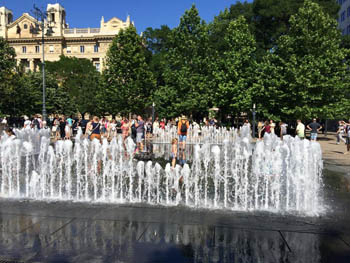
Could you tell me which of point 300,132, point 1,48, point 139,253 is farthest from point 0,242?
point 1,48

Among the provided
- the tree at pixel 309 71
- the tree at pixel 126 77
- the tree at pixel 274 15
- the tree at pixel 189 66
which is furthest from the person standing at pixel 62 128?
the tree at pixel 274 15

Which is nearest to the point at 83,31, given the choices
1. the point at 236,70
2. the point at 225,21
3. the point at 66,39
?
the point at 66,39

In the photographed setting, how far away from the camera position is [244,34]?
35.5m

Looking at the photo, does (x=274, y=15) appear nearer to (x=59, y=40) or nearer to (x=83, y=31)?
(x=83, y=31)

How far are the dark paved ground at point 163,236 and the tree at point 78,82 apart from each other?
134ft

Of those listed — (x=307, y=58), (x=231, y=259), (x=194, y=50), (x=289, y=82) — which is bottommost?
(x=231, y=259)

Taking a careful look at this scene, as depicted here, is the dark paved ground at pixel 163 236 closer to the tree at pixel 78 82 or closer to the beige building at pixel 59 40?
the tree at pixel 78 82

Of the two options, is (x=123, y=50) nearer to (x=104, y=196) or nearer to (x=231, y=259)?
(x=104, y=196)

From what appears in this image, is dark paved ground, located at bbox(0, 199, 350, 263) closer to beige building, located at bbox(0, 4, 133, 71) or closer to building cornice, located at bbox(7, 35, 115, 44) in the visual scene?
building cornice, located at bbox(7, 35, 115, 44)

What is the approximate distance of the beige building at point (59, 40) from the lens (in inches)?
3049

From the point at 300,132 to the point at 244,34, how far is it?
68.1 ft

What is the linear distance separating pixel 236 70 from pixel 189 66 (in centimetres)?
576

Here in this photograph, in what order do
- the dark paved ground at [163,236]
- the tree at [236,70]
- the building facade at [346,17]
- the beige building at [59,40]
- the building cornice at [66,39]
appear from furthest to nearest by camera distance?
the beige building at [59,40]
the building cornice at [66,39]
the building facade at [346,17]
the tree at [236,70]
the dark paved ground at [163,236]

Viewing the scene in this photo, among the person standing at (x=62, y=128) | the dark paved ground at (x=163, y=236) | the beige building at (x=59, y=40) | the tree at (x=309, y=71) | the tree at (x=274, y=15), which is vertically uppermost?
the beige building at (x=59, y=40)
